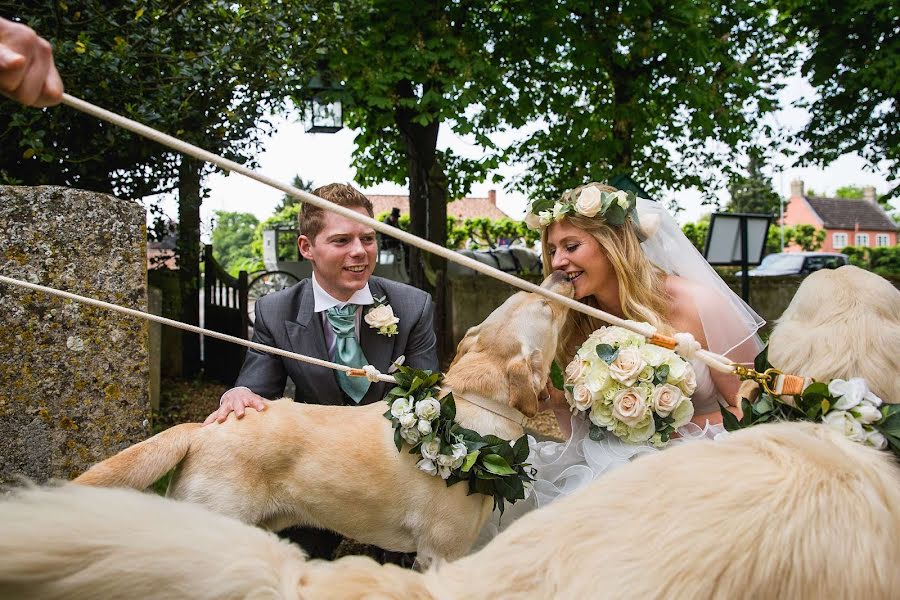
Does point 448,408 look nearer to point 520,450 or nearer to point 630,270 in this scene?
point 520,450

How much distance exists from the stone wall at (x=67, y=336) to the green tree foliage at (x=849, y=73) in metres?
12.3

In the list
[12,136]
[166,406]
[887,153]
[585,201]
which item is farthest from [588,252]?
[887,153]

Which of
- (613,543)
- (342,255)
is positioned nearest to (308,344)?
(342,255)

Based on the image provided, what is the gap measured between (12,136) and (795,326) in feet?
20.4

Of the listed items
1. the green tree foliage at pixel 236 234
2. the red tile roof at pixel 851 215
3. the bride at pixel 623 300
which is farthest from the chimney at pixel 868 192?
the bride at pixel 623 300

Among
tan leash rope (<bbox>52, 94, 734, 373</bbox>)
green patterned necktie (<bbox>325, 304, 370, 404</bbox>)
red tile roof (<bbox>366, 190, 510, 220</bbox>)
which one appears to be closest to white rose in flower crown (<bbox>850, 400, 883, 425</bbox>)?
tan leash rope (<bbox>52, 94, 734, 373</bbox>)

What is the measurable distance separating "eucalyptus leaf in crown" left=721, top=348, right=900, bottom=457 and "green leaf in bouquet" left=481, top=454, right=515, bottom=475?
1.03 meters

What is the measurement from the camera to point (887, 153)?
14.8 meters

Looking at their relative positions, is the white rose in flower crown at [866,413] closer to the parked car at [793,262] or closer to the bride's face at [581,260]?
the bride's face at [581,260]

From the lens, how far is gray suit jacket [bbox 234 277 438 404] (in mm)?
3867

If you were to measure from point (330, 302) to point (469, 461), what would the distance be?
4.60 ft

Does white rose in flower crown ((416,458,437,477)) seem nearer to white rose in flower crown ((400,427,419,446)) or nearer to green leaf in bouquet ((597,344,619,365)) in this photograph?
white rose in flower crown ((400,427,419,446))

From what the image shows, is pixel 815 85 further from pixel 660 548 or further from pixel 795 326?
pixel 660 548

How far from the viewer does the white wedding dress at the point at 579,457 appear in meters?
3.28
